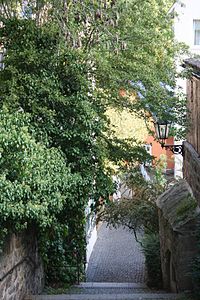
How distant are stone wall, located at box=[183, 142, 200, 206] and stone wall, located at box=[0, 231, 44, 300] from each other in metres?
3.48

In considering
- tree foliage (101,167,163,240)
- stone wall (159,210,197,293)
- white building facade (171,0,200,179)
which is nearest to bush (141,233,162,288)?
tree foliage (101,167,163,240)

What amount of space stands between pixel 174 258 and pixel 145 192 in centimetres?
578

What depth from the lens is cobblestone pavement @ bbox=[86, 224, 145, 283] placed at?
17078mm

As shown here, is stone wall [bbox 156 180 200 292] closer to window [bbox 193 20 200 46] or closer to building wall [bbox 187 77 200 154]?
building wall [bbox 187 77 200 154]

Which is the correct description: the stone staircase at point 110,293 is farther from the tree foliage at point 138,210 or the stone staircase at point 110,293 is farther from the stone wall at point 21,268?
the tree foliage at point 138,210

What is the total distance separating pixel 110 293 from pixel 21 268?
2.26 metres

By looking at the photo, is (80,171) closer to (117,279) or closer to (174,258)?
(174,258)

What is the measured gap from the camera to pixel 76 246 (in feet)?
47.9

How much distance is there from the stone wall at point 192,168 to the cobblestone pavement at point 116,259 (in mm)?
3051

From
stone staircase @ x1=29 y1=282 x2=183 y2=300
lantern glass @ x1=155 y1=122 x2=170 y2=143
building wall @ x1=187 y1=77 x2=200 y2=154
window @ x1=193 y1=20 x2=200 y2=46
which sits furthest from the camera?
window @ x1=193 y1=20 x2=200 y2=46

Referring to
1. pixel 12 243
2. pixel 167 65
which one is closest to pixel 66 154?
pixel 12 243

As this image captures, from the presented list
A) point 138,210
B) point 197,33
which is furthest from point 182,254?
point 197,33

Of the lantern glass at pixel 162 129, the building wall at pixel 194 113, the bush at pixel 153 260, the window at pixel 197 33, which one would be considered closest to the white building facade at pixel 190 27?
the window at pixel 197 33

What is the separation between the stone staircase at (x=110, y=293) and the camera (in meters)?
11.4
